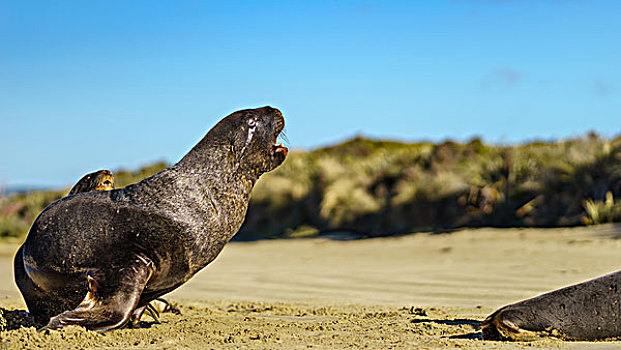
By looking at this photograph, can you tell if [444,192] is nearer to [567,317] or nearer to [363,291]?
[363,291]

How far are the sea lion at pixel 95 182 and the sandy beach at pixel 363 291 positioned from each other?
1.28 metres

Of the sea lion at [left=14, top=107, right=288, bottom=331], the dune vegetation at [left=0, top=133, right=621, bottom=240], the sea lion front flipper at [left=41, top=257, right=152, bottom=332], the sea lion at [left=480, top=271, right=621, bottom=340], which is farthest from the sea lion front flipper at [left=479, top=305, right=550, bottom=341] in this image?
the dune vegetation at [left=0, top=133, right=621, bottom=240]

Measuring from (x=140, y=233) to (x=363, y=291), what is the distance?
4387 mm

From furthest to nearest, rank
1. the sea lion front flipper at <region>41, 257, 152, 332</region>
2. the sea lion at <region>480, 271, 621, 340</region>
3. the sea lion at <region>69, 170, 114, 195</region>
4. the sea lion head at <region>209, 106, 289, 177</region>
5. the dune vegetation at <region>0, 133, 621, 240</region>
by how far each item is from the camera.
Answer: the dune vegetation at <region>0, 133, 621, 240</region>
the sea lion at <region>69, 170, 114, 195</region>
the sea lion head at <region>209, 106, 289, 177</region>
the sea lion front flipper at <region>41, 257, 152, 332</region>
the sea lion at <region>480, 271, 621, 340</region>

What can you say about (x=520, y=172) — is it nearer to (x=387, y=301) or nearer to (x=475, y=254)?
(x=475, y=254)

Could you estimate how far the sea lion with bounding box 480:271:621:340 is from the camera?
537 cm

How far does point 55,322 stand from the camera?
553 centimetres

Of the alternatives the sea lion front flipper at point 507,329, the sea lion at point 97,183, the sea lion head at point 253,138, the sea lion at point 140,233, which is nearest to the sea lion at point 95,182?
the sea lion at point 97,183

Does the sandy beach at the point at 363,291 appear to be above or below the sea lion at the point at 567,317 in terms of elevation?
below

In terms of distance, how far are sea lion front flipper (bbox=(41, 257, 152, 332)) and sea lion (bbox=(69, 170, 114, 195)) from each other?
4.12 ft

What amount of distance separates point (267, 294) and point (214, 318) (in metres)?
2.55

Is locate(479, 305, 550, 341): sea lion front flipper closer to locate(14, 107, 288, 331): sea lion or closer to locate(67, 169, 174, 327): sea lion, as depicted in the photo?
locate(14, 107, 288, 331): sea lion

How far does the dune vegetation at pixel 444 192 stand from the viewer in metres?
14.9

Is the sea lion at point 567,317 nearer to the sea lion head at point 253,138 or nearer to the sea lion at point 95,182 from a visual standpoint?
the sea lion head at point 253,138
